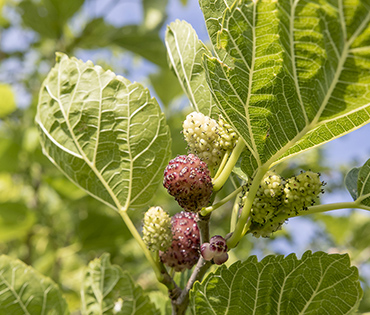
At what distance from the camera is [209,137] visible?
610 millimetres

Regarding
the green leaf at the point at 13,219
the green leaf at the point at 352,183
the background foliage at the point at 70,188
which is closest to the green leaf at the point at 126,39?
the background foliage at the point at 70,188

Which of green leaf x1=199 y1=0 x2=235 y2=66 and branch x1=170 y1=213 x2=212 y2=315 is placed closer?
green leaf x1=199 y1=0 x2=235 y2=66

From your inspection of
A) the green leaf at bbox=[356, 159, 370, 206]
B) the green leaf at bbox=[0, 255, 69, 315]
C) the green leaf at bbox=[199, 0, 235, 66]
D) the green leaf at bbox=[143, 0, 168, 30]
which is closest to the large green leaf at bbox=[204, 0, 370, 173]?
the green leaf at bbox=[199, 0, 235, 66]

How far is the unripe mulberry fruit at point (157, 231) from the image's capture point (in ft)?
2.20

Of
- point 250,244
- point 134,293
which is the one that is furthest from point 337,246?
point 134,293

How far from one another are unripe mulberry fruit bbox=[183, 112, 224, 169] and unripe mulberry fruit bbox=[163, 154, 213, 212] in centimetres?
2

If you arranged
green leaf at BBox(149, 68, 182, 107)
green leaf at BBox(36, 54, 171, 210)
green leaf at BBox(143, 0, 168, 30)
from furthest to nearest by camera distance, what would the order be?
green leaf at BBox(143, 0, 168, 30) → green leaf at BBox(149, 68, 182, 107) → green leaf at BBox(36, 54, 171, 210)

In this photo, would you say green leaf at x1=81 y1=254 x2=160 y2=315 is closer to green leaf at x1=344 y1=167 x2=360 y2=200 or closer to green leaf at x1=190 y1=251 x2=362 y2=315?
green leaf at x1=190 y1=251 x2=362 y2=315

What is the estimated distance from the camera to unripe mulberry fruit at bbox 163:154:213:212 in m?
0.58

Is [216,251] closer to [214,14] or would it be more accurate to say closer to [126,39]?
[214,14]

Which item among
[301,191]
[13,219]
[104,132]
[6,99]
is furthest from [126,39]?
[301,191]

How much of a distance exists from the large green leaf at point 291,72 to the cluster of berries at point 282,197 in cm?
4

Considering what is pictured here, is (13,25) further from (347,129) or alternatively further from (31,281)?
(347,129)

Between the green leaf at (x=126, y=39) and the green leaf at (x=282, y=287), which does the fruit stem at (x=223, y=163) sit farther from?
the green leaf at (x=126, y=39)
